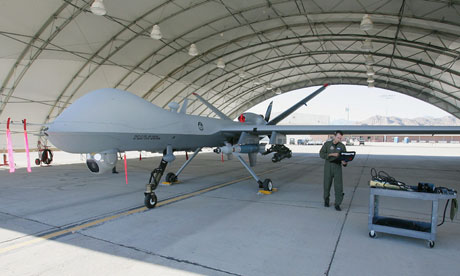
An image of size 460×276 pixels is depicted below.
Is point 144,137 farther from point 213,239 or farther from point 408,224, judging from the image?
point 408,224

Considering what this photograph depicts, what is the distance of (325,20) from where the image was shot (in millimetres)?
17594

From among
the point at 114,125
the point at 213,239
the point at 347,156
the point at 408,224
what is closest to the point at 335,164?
the point at 347,156

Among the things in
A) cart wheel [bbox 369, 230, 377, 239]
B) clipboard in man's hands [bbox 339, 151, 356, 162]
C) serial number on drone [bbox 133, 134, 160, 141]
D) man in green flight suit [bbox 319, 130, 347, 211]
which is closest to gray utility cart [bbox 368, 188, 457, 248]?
cart wheel [bbox 369, 230, 377, 239]

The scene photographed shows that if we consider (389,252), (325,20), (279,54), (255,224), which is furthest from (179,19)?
(389,252)

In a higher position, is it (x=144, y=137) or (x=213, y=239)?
(x=144, y=137)

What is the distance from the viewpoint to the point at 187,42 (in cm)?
1964

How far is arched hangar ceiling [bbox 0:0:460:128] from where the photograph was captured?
1447 cm

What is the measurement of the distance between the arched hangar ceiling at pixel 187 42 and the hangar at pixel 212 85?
9 centimetres

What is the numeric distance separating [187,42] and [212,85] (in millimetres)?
9371

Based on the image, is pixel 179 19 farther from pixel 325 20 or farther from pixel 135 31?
pixel 325 20

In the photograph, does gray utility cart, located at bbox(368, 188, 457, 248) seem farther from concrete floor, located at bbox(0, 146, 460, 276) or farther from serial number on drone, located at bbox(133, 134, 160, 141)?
serial number on drone, located at bbox(133, 134, 160, 141)

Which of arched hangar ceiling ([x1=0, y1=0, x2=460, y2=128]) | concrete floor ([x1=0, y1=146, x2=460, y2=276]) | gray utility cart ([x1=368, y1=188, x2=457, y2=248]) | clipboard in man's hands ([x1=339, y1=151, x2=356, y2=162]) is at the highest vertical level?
arched hangar ceiling ([x1=0, y1=0, x2=460, y2=128])

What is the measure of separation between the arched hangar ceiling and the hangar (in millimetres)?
92

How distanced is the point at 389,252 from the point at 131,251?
357 centimetres
